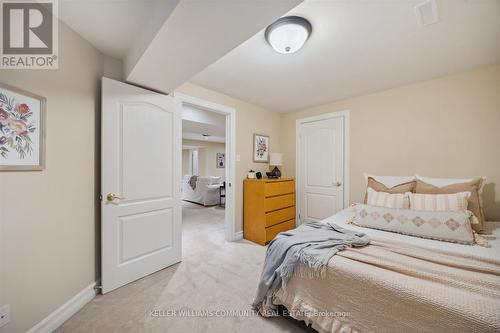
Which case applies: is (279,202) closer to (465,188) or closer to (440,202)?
(440,202)

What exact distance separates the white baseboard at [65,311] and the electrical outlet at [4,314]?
19cm

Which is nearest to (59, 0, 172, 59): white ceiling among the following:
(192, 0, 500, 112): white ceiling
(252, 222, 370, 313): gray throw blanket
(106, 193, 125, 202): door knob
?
(192, 0, 500, 112): white ceiling

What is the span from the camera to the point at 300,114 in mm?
3641

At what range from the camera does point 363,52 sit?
182 centimetres

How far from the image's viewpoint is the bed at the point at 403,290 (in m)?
0.87

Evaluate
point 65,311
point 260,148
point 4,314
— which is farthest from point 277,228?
point 4,314

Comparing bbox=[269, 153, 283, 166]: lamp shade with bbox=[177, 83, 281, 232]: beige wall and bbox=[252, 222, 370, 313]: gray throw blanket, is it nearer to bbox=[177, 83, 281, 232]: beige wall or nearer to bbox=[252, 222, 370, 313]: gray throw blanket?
bbox=[177, 83, 281, 232]: beige wall

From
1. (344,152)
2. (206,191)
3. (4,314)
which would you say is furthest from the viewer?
(206,191)

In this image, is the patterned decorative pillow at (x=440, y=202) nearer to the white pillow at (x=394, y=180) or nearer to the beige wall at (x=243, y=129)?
the white pillow at (x=394, y=180)

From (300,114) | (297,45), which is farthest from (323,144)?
(297,45)

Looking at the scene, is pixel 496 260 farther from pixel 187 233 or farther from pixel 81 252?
pixel 187 233

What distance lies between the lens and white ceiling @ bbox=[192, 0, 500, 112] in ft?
4.46

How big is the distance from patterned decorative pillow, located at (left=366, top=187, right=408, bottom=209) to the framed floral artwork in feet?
9.37

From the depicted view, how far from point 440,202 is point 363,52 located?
60.1 inches
